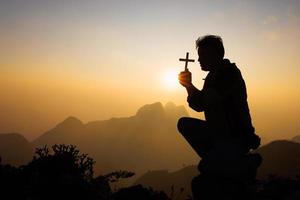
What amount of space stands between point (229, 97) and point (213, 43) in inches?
34.5

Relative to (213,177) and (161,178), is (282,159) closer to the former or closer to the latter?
(161,178)

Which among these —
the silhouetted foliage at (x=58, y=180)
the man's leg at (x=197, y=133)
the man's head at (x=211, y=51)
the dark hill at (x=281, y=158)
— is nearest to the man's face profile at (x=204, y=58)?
the man's head at (x=211, y=51)

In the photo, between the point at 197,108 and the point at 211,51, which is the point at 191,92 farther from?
the point at 211,51

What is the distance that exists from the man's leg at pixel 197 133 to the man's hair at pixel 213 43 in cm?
109

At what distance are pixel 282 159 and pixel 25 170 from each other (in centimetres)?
9399

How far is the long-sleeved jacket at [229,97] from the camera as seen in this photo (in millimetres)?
4789

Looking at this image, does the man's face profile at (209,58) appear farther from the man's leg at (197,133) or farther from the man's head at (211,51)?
the man's leg at (197,133)

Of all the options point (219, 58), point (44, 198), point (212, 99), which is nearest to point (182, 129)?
point (212, 99)

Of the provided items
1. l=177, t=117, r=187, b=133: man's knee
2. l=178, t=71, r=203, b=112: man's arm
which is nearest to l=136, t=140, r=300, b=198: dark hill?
l=177, t=117, r=187, b=133: man's knee

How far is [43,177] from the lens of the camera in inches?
282

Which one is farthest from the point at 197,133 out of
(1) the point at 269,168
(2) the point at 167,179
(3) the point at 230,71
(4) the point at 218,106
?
(2) the point at 167,179

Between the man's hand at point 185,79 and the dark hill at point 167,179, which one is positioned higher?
the man's hand at point 185,79

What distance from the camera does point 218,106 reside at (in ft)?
15.5

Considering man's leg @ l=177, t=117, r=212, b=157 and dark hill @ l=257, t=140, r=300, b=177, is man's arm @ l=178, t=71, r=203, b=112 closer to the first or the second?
man's leg @ l=177, t=117, r=212, b=157
